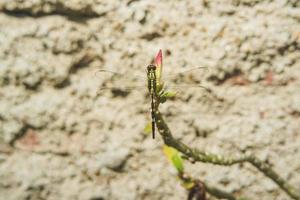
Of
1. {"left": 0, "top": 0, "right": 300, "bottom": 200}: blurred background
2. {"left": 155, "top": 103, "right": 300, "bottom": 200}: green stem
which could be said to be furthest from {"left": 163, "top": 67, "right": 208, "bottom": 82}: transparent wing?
{"left": 155, "top": 103, "right": 300, "bottom": 200}: green stem

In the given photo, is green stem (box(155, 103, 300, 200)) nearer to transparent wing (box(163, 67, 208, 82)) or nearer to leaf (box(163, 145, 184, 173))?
leaf (box(163, 145, 184, 173))

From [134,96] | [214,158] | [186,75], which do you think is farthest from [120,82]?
[214,158]

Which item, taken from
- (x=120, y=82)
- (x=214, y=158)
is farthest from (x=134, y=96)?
(x=214, y=158)

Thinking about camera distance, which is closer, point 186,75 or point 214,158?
point 214,158

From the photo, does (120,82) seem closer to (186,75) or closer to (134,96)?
(134,96)

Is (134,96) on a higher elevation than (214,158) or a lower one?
higher

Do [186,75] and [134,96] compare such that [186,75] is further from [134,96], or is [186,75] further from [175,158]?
[175,158]
